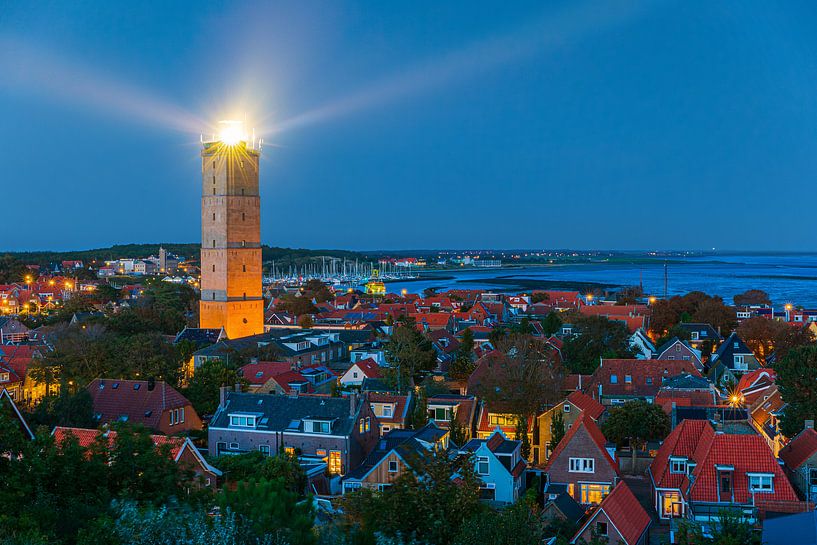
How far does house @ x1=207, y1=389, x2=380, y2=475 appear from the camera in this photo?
91.7ft

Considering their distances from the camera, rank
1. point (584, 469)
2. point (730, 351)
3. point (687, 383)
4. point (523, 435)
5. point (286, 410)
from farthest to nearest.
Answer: point (730, 351)
point (687, 383)
point (523, 435)
point (286, 410)
point (584, 469)

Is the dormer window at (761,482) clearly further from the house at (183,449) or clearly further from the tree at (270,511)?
the house at (183,449)

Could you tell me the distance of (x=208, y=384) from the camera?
115 ft

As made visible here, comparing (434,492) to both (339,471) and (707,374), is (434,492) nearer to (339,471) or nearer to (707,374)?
(339,471)

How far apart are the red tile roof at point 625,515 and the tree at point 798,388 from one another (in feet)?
37.5

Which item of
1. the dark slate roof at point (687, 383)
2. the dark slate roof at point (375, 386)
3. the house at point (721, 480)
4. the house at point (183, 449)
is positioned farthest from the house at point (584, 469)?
the dark slate roof at point (375, 386)

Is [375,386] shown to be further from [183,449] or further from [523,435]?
[183,449]

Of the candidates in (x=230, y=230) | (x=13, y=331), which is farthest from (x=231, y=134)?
(x=13, y=331)

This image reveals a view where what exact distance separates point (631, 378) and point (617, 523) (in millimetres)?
19895

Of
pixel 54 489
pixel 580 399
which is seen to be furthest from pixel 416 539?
pixel 580 399

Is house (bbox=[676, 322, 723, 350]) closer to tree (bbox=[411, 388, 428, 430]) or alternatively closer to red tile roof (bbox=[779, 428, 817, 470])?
tree (bbox=[411, 388, 428, 430])

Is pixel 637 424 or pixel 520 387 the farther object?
pixel 520 387

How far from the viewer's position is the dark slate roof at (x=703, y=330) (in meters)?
60.1

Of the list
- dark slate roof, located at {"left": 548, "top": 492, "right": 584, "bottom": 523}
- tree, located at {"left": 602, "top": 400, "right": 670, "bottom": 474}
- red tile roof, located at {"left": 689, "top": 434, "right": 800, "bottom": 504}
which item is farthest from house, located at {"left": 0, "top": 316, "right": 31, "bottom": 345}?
red tile roof, located at {"left": 689, "top": 434, "right": 800, "bottom": 504}
